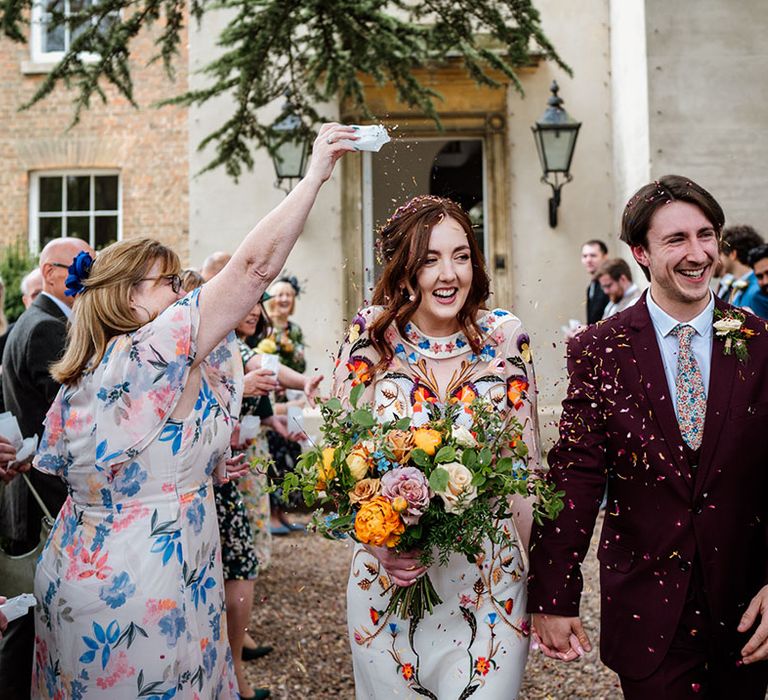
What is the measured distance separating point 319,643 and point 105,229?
32.0 ft

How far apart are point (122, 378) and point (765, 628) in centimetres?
195

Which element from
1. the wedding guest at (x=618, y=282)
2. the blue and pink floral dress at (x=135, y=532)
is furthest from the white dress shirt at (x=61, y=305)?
the wedding guest at (x=618, y=282)

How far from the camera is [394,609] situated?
2.67 metres

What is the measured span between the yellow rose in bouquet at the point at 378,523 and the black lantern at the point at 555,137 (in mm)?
→ 8018

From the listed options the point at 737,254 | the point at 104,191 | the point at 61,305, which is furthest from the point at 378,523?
the point at 104,191

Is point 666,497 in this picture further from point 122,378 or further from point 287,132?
point 287,132

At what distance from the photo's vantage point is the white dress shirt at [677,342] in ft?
8.89

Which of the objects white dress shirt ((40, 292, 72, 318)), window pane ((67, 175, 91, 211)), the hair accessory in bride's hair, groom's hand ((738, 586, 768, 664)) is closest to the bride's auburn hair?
the hair accessory in bride's hair

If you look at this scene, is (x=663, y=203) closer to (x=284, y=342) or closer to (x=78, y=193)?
(x=284, y=342)

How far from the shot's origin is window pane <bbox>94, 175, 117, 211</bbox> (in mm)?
13430

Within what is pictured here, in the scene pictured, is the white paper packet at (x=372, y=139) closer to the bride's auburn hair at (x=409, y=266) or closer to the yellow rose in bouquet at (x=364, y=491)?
the bride's auburn hair at (x=409, y=266)

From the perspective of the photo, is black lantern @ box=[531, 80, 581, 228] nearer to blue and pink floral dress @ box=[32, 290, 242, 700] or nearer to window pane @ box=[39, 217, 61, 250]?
window pane @ box=[39, 217, 61, 250]

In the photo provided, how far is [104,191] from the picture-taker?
1345 centimetres

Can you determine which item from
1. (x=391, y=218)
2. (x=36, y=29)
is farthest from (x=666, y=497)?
(x=36, y=29)
